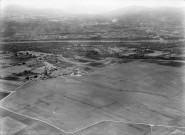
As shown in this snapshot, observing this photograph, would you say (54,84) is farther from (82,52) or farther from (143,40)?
(143,40)

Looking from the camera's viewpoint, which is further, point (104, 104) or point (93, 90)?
point (93, 90)

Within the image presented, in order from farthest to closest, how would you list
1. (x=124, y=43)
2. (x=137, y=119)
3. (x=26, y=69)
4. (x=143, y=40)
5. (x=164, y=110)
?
(x=143, y=40) < (x=124, y=43) < (x=26, y=69) < (x=164, y=110) < (x=137, y=119)

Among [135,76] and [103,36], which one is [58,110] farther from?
[103,36]

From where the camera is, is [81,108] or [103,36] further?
[103,36]

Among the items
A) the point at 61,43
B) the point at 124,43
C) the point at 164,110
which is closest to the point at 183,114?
the point at 164,110

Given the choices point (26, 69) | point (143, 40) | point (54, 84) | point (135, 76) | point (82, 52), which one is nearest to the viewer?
point (54, 84)

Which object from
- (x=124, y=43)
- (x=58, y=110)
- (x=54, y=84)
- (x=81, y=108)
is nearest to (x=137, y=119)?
(x=81, y=108)
